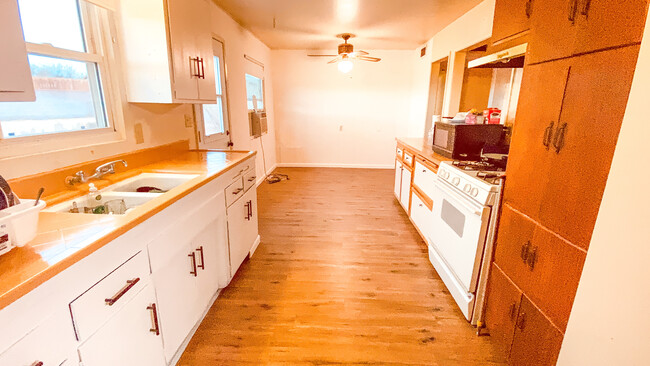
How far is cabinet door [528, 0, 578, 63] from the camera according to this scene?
1.11 m

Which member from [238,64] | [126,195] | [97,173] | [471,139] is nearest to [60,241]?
[126,195]

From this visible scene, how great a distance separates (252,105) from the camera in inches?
184

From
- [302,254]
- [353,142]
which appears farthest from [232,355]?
[353,142]

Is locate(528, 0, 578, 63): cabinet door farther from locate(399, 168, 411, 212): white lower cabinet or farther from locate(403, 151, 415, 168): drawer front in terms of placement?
locate(399, 168, 411, 212): white lower cabinet

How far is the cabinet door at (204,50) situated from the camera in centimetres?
220

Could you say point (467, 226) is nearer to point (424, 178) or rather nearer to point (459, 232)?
point (459, 232)

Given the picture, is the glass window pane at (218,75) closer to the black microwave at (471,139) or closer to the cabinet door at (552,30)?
the black microwave at (471,139)

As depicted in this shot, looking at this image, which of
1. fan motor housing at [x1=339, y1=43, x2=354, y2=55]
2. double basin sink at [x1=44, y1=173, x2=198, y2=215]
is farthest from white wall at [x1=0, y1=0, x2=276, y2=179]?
fan motor housing at [x1=339, y1=43, x2=354, y2=55]

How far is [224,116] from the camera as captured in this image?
11.3 ft

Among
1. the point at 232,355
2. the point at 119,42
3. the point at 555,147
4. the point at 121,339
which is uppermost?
the point at 119,42

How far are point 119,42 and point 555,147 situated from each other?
2464mm

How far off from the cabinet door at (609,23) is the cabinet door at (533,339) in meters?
1.09

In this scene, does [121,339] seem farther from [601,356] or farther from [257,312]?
[601,356]

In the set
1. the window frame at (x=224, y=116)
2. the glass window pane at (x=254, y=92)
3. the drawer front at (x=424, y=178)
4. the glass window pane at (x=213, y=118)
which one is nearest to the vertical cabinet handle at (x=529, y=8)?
the drawer front at (x=424, y=178)
